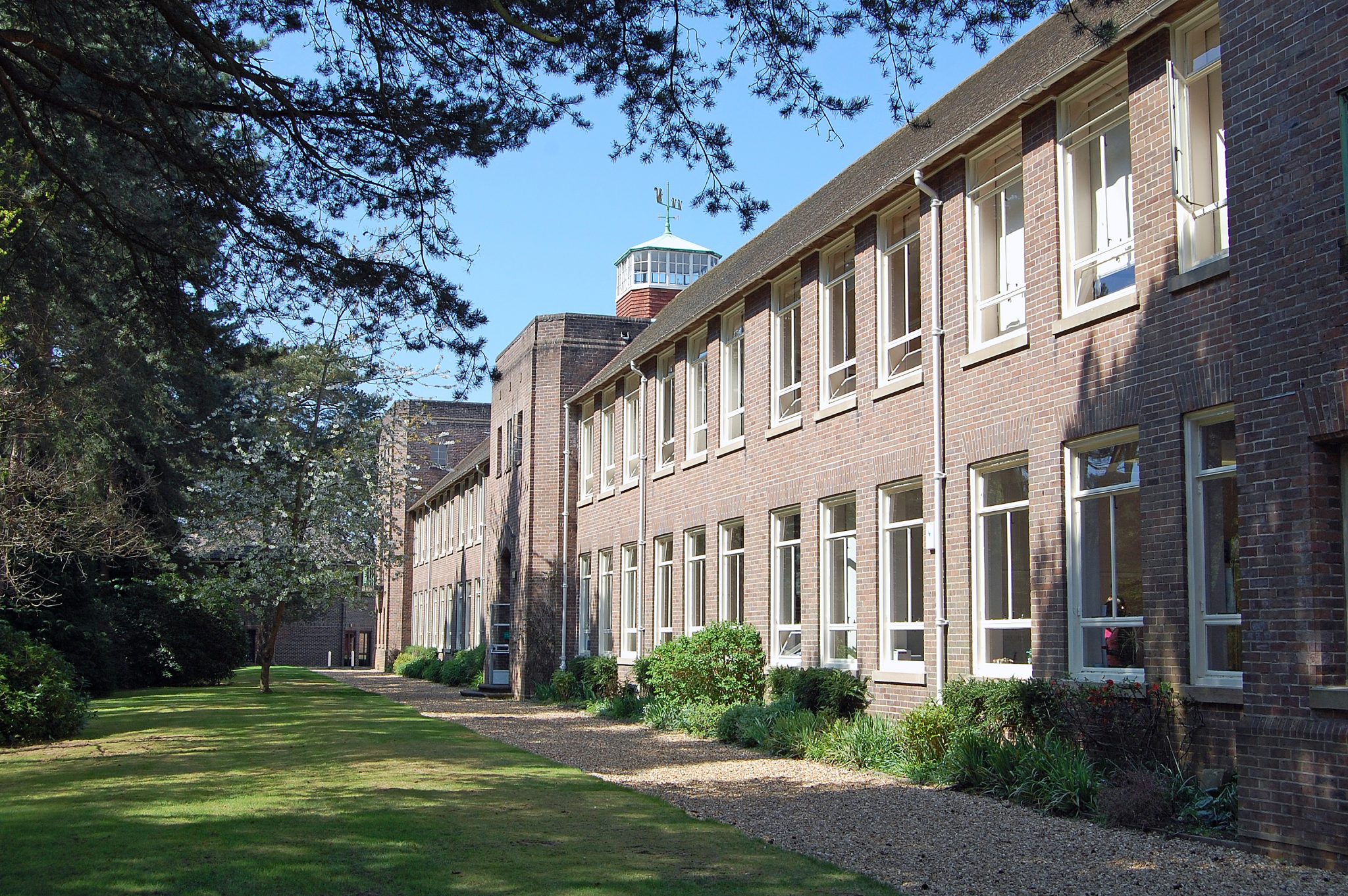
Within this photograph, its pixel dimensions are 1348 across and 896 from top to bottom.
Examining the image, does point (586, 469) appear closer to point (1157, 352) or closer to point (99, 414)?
point (99, 414)

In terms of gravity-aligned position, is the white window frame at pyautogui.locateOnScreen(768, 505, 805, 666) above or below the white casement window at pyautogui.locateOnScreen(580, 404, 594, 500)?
below

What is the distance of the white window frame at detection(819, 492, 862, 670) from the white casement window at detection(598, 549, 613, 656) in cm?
1049

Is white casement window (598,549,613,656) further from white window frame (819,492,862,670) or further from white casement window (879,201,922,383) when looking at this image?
white casement window (879,201,922,383)

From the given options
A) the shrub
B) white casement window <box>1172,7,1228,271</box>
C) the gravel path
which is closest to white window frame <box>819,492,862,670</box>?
the shrub

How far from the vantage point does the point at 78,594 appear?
91.6 feet

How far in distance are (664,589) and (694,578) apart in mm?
1631

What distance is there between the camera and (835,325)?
18141mm

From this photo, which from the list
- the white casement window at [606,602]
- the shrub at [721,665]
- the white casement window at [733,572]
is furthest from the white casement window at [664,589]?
the shrub at [721,665]

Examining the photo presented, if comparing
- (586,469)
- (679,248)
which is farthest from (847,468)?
(679,248)

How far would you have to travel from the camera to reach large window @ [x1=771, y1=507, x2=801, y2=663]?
61.8ft

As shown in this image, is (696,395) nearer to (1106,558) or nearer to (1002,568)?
(1002,568)

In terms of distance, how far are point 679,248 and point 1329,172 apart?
1183 inches

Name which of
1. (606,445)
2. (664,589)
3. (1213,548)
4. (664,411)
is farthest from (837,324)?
(606,445)

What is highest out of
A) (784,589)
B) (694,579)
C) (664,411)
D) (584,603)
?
(664,411)
